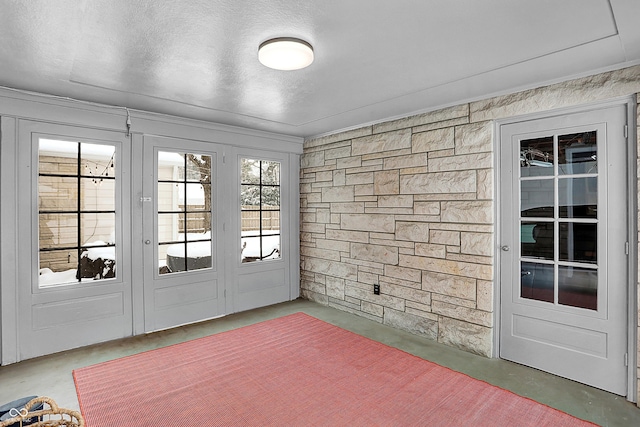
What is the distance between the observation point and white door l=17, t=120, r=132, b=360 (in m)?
3.11

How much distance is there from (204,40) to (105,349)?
2.99 m

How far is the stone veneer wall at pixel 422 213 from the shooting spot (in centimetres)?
311

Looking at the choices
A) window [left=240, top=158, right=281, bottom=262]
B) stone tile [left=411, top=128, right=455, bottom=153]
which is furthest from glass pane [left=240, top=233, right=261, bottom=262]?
stone tile [left=411, top=128, right=455, bottom=153]

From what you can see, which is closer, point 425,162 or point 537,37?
point 537,37

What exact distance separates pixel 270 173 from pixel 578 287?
3654 mm

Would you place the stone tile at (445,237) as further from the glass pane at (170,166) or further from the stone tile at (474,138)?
the glass pane at (170,166)

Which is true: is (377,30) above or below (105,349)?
above

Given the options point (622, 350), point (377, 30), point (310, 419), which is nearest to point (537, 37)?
point (377, 30)

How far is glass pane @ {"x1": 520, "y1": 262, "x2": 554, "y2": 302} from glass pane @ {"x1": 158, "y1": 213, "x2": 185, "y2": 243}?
3.54 meters

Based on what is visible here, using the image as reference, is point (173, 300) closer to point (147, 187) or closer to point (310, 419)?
point (147, 187)

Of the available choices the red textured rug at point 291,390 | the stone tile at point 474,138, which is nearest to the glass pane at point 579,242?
the stone tile at point 474,138

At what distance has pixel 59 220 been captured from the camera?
3268 mm

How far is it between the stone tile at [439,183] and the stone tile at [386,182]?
0.22 feet

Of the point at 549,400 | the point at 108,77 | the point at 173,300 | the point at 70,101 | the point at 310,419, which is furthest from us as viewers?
the point at 173,300
